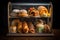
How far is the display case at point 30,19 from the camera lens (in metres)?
A: 2.03

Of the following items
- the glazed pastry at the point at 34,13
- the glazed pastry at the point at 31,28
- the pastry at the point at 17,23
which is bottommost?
the glazed pastry at the point at 31,28

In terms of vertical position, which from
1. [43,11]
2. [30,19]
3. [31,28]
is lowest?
[31,28]

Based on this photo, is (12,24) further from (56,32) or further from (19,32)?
(56,32)

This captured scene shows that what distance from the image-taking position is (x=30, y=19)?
2098 millimetres

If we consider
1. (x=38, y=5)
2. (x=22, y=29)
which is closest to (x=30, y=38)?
(x=22, y=29)

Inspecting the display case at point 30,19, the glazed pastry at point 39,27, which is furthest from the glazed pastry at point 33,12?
the glazed pastry at point 39,27

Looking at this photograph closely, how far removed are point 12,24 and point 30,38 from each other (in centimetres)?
31

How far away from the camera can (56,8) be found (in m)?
1.97
